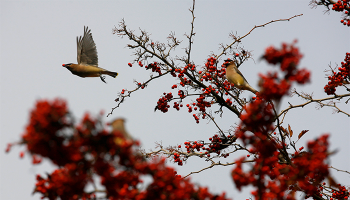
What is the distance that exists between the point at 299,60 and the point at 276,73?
0.19 metres

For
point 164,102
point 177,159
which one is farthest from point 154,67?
point 177,159

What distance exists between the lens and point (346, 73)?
571cm

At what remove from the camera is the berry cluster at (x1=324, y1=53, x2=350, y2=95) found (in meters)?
5.61

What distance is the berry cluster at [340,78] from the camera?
5.61m

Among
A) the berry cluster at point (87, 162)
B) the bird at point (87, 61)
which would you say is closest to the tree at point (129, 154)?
the berry cluster at point (87, 162)

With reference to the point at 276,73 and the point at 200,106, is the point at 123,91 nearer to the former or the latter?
the point at 200,106

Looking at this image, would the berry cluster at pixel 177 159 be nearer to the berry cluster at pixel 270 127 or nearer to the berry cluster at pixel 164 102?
the berry cluster at pixel 164 102

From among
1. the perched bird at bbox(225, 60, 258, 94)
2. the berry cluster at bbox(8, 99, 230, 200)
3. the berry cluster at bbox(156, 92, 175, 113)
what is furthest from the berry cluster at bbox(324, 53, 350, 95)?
the berry cluster at bbox(8, 99, 230, 200)

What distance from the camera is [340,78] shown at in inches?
223

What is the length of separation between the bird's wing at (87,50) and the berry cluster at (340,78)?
480 centimetres

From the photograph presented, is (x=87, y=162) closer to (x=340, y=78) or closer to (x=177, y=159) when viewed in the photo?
(x=177, y=159)

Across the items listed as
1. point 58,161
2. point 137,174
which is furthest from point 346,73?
point 58,161

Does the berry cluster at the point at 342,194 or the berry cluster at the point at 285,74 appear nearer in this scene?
the berry cluster at the point at 285,74

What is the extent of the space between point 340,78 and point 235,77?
178 centimetres
